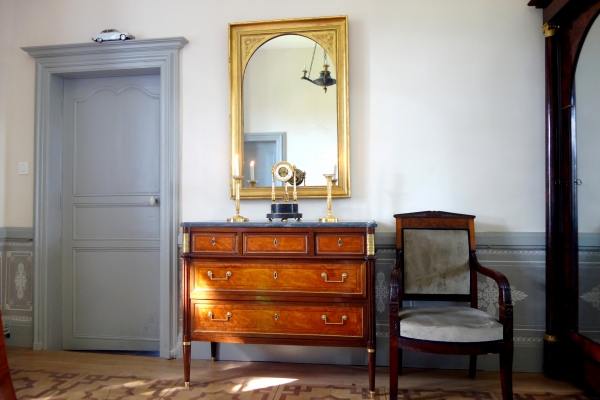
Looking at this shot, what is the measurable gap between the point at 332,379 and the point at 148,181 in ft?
Answer: 6.74

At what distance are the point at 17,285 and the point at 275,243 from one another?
2.35 meters

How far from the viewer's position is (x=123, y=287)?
3.53 metres

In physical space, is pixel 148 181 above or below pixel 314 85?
below

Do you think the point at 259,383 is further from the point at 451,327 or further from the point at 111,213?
A: the point at 111,213

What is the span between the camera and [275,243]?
2.60 meters

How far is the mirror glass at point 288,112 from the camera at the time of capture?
10.3ft

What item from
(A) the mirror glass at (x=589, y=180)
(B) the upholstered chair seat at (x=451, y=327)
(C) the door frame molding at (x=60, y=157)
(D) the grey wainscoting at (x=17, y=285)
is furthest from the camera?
(D) the grey wainscoting at (x=17, y=285)

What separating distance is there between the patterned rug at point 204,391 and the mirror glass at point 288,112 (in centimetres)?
136

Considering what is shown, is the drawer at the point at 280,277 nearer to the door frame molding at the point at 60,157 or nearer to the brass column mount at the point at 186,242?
the brass column mount at the point at 186,242

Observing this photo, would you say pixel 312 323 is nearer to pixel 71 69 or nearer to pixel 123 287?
pixel 123 287

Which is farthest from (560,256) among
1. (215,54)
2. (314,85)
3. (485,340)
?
(215,54)

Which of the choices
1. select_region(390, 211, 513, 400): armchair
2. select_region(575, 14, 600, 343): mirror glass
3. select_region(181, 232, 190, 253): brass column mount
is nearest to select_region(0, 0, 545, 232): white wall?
select_region(390, 211, 513, 400): armchair

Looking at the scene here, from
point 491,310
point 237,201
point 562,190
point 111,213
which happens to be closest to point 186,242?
point 237,201

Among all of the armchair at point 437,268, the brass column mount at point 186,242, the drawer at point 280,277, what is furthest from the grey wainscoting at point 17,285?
the armchair at point 437,268
